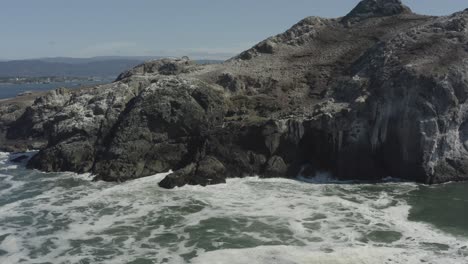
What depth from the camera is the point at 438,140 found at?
39469 millimetres

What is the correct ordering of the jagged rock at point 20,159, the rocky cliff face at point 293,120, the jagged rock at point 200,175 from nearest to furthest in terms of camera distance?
1. the jagged rock at point 200,175
2. the rocky cliff face at point 293,120
3. the jagged rock at point 20,159

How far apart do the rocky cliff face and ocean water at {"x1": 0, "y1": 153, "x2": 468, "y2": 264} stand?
6.76 ft

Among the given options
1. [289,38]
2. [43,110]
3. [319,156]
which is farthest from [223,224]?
[43,110]

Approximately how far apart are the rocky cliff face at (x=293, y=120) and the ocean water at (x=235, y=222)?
206 cm

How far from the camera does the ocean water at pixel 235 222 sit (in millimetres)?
25656

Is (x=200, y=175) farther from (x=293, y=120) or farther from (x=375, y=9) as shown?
→ (x=375, y=9)

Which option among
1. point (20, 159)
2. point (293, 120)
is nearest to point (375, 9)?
point (293, 120)

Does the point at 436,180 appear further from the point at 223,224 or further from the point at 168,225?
the point at 168,225

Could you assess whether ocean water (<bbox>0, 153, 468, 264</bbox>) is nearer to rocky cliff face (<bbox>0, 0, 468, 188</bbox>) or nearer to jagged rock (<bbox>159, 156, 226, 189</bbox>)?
jagged rock (<bbox>159, 156, 226, 189</bbox>)

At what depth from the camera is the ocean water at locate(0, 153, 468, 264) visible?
25.7 m

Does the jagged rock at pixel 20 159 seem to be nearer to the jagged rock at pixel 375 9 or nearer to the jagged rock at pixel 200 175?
the jagged rock at pixel 200 175

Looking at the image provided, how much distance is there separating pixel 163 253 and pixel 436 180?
22515 mm

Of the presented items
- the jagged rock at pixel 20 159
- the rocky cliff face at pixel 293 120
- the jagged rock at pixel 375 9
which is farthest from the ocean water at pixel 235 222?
the jagged rock at pixel 375 9

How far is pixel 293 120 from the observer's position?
42.7 meters
